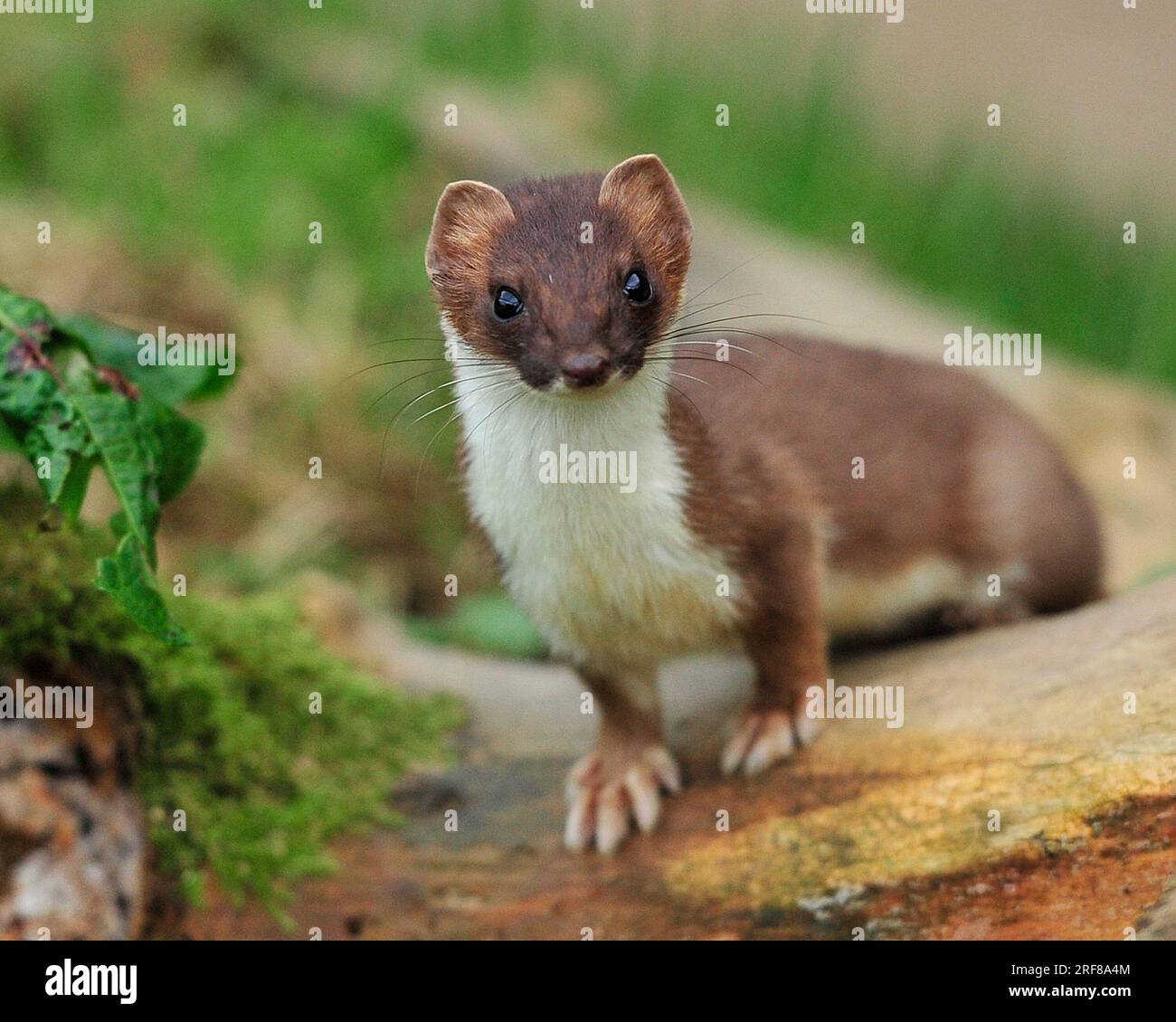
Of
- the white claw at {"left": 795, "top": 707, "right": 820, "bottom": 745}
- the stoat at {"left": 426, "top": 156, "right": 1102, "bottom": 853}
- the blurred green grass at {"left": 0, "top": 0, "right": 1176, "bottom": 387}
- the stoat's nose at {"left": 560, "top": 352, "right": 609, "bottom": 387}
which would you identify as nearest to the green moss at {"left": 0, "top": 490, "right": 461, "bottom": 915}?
the stoat at {"left": 426, "top": 156, "right": 1102, "bottom": 853}

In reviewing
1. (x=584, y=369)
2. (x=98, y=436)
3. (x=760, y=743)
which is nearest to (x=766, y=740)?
(x=760, y=743)

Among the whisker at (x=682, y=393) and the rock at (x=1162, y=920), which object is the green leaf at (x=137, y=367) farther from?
the rock at (x=1162, y=920)

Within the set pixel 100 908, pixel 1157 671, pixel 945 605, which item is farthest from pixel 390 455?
pixel 1157 671

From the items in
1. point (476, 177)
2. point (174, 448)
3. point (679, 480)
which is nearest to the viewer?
point (174, 448)

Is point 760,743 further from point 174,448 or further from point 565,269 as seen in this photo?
point 174,448

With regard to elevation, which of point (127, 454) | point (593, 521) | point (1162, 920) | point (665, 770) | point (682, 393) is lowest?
point (1162, 920)

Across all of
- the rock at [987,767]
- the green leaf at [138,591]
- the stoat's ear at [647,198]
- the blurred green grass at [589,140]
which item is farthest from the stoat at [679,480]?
the blurred green grass at [589,140]
